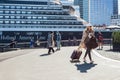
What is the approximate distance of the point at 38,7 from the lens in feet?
269

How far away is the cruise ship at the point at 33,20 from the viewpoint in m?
78.5

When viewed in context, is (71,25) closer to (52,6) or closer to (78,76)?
(52,6)

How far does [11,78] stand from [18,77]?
0.29 metres

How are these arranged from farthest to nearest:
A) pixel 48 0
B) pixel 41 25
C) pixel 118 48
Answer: pixel 48 0
pixel 41 25
pixel 118 48

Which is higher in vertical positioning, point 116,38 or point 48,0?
point 48,0

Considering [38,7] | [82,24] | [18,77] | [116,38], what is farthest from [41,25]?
[18,77]

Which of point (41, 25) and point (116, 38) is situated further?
point (41, 25)

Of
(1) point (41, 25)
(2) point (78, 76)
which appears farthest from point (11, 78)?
(1) point (41, 25)

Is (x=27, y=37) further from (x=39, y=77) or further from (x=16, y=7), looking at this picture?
(x=39, y=77)

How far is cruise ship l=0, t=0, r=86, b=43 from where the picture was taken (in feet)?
258

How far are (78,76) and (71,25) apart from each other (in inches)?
2795

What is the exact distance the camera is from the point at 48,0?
84.2 meters

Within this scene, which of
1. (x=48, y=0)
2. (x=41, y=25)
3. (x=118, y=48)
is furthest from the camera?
(x=48, y=0)

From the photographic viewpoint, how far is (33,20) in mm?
79062
